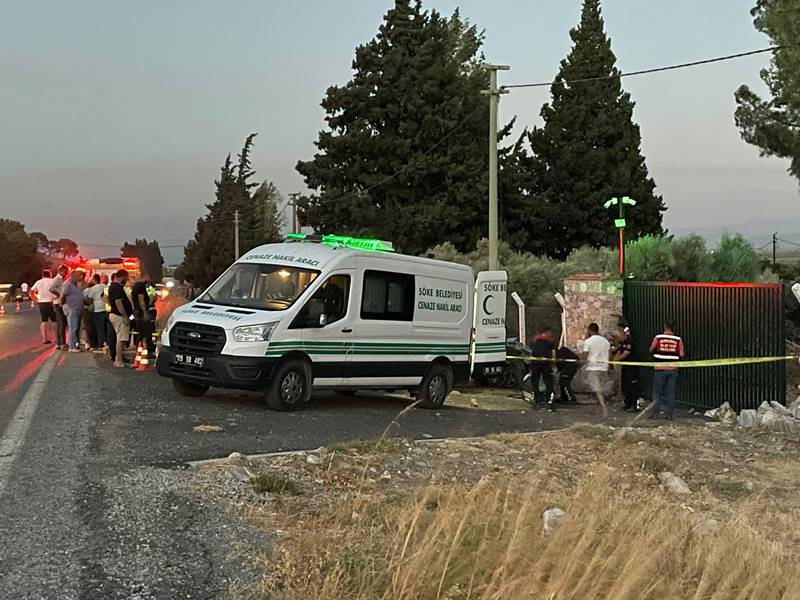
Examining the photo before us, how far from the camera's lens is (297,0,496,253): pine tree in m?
37.4

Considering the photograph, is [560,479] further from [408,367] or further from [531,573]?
[408,367]

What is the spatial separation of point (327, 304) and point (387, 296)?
1257 millimetres

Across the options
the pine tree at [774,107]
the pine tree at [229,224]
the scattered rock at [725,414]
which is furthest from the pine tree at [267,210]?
the scattered rock at [725,414]

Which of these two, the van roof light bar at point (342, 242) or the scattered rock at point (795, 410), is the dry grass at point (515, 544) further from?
the van roof light bar at point (342, 242)

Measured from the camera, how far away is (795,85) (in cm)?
2277

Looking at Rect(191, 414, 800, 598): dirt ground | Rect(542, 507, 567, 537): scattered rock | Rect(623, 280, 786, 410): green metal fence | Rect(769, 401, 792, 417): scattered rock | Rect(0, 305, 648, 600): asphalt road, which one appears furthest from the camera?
Rect(623, 280, 786, 410): green metal fence

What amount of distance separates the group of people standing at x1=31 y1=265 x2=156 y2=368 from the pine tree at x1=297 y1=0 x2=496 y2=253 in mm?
20131

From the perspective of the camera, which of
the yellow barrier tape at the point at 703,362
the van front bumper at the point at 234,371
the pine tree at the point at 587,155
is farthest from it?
the pine tree at the point at 587,155

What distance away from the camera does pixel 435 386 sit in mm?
13711

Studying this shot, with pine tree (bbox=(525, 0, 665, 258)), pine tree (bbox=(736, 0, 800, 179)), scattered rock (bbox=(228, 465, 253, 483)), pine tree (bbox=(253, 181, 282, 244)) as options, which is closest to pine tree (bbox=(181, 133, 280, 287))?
pine tree (bbox=(253, 181, 282, 244))

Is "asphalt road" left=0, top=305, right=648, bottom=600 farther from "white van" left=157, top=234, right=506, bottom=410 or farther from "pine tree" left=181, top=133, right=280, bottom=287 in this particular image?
"pine tree" left=181, top=133, right=280, bottom=287

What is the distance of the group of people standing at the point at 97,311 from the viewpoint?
14.9m

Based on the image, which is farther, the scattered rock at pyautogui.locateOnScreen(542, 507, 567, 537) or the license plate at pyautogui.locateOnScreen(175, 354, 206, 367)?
the license plate at pyautogui.locateOnScreen(175, 354, 206, 367)

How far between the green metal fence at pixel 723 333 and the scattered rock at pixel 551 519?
9502 mm
